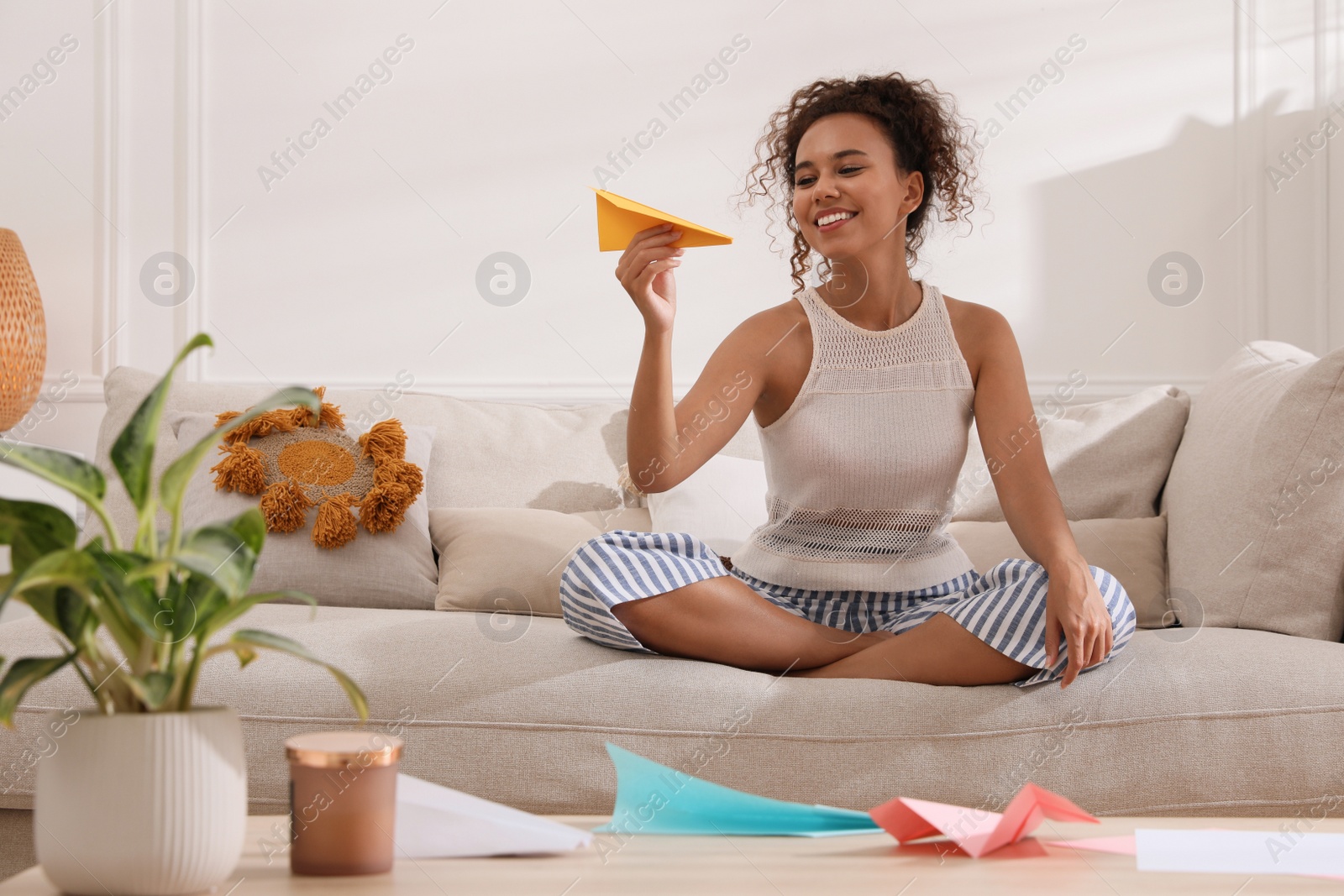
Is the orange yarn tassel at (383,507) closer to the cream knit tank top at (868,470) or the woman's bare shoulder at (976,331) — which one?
the cream knit tank top at (868,470)

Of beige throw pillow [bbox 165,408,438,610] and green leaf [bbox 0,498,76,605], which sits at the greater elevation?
green leaf [bbox 0,498,76,605]

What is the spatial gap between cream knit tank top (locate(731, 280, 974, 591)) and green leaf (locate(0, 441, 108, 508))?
3.50 feet

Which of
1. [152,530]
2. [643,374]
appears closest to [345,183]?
[643,374]

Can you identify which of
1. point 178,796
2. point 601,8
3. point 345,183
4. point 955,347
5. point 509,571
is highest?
point 601,8

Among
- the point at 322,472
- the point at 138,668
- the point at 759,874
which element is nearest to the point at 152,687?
the point at 138,668

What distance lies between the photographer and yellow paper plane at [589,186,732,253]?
1231 mm

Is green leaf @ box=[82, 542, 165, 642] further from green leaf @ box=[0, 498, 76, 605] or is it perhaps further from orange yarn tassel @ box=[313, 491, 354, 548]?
orange yarn tassel @ box=[313, 491, 354, 548]

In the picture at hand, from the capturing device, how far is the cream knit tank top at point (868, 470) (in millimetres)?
1507

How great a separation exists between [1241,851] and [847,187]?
1117 millimetres

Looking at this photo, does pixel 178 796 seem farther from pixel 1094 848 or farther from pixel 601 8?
pixel 601 8

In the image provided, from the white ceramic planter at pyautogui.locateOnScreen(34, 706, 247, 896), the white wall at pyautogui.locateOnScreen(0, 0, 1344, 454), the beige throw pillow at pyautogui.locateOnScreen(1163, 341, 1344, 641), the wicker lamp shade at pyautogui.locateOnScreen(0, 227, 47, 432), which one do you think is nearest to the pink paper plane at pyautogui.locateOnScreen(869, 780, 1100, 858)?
the white ceramic planter at pyautogui.locateOnScreen(34, 706, 247, 896)

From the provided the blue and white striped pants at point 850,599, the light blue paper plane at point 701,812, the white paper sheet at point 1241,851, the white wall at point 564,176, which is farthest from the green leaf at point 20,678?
the white wall at point 564,176

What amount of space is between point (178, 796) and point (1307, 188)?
283 cm

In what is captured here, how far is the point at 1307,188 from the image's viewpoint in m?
2.58
